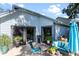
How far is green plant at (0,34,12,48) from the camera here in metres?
4.91

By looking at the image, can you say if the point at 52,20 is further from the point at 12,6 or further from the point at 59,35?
the point at 12,6

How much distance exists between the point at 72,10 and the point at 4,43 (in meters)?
2.01

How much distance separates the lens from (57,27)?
4.94 meters

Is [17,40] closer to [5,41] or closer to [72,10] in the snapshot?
[5,41]

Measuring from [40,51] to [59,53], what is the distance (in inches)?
19.8

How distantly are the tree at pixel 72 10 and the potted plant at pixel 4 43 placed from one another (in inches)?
65.2

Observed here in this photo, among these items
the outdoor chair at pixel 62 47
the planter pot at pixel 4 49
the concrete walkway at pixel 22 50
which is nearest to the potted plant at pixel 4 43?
the planter pot at pixel 4 49

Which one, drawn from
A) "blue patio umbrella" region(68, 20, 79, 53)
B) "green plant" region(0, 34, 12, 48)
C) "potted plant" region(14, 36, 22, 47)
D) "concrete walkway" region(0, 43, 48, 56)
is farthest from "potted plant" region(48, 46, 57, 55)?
"green plant" region(0, 34, 12, 48)

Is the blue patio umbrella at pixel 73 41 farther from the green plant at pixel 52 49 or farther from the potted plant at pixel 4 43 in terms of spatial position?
the potted plant at pixel 4 43

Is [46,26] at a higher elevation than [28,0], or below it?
below

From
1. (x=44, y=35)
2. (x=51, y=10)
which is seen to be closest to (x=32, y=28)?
(x=44, y=35)

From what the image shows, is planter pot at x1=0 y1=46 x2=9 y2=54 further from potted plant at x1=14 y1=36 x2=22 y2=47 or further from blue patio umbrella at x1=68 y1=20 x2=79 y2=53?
blue patio umbrella at x1=68 y1=20 x2=79 y2=53

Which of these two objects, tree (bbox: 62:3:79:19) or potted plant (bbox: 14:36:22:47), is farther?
potted plant (bbox: 14:36:22:47)

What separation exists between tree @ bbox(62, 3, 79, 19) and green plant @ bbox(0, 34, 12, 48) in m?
1.64
